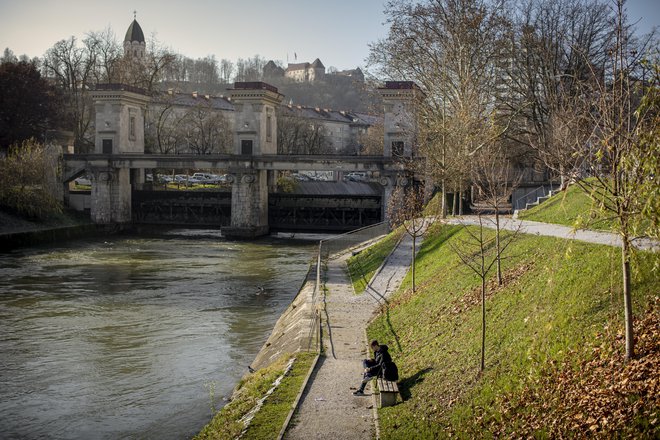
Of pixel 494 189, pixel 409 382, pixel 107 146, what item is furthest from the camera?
pixel 107 146

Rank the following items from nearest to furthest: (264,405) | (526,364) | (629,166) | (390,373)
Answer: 1. (629,166)
2. (526,364)
3. (264,405)
4. (390,373)

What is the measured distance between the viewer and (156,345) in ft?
77.9

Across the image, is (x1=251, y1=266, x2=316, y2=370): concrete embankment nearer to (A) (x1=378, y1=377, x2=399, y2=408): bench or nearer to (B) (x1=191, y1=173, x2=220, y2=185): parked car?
(A) (x1=378, y1=377, x2=399, y2=408): bench

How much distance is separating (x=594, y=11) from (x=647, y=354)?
4018 centimetres

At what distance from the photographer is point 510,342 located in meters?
14.1

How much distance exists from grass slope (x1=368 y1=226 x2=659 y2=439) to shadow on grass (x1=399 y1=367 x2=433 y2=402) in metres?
0.03

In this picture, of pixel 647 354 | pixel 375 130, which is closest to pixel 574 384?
pixel 647 354

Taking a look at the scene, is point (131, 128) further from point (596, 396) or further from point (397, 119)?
point (596, 396)

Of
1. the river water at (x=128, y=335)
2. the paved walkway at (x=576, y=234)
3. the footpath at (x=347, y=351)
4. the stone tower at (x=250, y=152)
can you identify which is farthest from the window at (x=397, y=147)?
the footpath at (x=347, y=351)

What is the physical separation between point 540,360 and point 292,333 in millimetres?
10432

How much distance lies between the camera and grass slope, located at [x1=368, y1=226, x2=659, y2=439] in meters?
11.7

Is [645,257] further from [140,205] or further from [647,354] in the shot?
[140,205]

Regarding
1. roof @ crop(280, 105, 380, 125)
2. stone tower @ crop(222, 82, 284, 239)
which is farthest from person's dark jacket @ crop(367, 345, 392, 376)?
roof @ crop(280, 105, 380, 125)

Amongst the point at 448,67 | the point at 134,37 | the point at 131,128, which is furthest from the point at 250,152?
the point at 134,37
